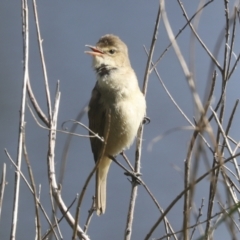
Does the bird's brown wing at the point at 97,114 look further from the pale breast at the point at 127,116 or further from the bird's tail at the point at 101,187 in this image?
the bird's tail at the point at 101,187

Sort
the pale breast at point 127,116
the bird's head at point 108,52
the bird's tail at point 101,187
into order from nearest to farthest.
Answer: the bird's tail at point 101,187, the pale breast at point 127,116, the bird's head at point 108,52

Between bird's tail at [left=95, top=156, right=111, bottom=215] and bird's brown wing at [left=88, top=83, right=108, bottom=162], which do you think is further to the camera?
bird's brown wing at [left=88, top=83, right=108, bottom=162]

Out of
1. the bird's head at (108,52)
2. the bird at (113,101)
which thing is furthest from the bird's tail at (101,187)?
the bird's head at (108,52)

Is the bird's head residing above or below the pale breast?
above

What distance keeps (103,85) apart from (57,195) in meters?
1.81

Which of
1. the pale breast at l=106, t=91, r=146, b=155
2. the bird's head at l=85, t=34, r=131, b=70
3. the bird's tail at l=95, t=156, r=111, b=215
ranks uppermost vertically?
the bird's head at l=85, t=34, r=131, b=70

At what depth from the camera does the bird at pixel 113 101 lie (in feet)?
12.3

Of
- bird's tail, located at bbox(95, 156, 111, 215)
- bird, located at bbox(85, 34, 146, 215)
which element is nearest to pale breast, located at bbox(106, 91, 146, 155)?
bird, located at bbox(85, 34, 146, 215)

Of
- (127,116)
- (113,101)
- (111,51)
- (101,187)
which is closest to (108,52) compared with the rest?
(111,51)

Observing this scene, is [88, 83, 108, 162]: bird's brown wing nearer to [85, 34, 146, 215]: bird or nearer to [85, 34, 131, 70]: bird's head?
[85, 34, 146, 215]: bird

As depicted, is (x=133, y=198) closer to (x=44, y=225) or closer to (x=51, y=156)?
(x=51, y=156)

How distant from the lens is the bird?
3738 millimetres

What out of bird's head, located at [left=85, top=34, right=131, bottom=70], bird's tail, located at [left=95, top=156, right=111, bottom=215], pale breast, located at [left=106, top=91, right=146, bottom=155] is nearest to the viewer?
bird's tail, located at [left=95, top=156, right=111, bottom=215]

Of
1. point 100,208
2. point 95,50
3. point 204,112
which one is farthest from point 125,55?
point 204,112
